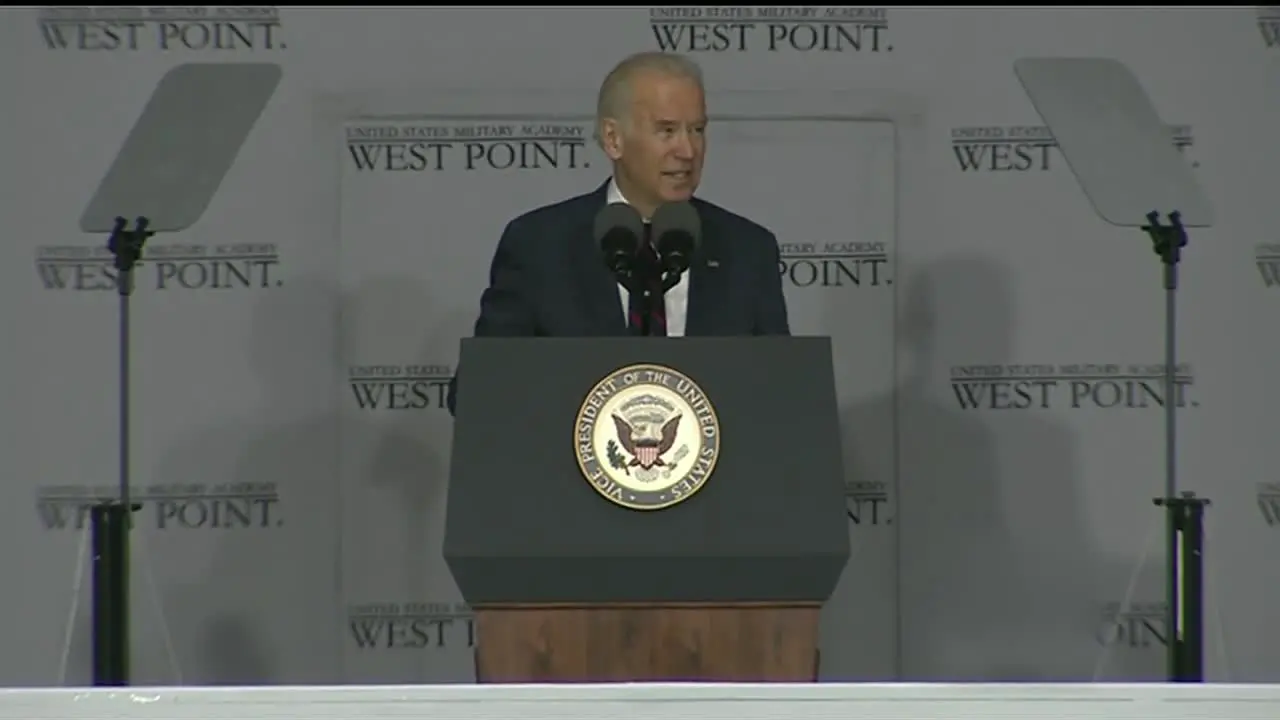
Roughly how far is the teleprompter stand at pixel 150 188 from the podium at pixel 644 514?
4.18ft

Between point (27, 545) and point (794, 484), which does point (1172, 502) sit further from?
point (27, 545)

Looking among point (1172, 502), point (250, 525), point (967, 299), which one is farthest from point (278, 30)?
point (1172, 502)

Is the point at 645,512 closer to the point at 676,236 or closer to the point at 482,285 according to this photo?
the point at 676,236

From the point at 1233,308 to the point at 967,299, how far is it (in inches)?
24.9

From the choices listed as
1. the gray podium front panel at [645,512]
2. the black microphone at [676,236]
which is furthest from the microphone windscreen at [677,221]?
the gray podium front panel at [645,512]

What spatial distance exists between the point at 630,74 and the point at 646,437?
0.88 m

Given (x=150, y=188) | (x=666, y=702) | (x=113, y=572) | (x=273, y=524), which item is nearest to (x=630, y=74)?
(x=150, y=188)

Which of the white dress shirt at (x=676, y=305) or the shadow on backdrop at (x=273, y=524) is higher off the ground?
the white dress shirt at (x=676, y=305)

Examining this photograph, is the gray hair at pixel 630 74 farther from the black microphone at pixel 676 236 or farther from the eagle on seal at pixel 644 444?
the eagle on seal at pixel 644 444

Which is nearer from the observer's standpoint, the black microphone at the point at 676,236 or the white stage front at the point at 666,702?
the white stage front at the point at 666,702

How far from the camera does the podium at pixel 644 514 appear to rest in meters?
2.15

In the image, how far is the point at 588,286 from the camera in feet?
9.25

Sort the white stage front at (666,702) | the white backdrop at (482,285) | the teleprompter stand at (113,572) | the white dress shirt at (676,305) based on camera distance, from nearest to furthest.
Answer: the white stage front at (666,702) < the white dress shirt at (676,305) < the teleprompter stand at (113,572) < the white backdrop at (482,285)

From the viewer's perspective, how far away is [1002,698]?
4.83 ft
